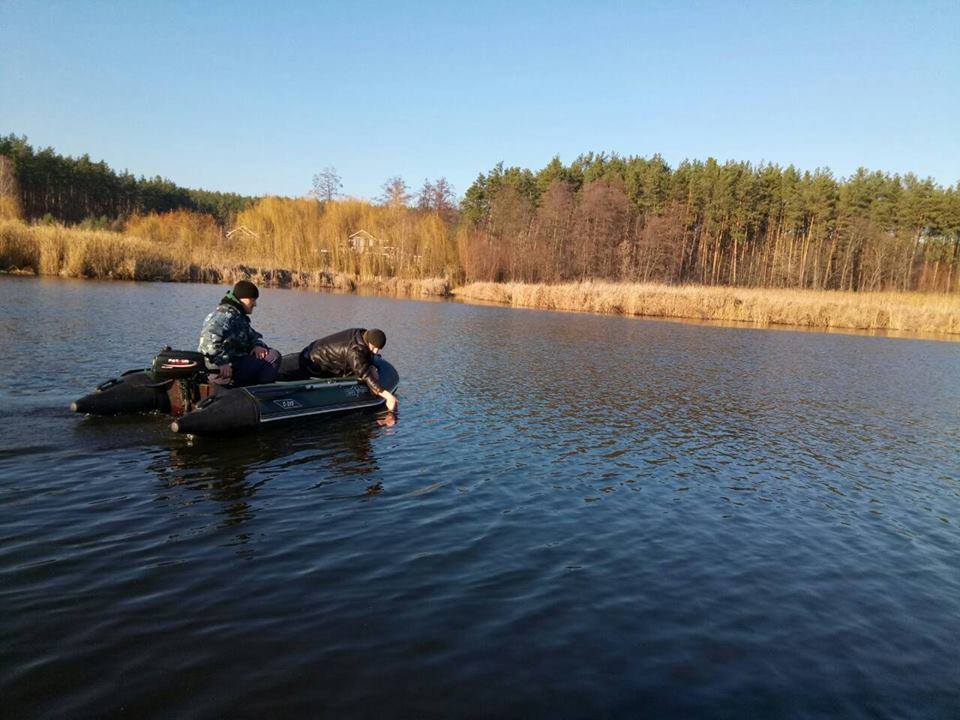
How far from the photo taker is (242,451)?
25.2 feet

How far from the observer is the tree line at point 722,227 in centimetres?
5247

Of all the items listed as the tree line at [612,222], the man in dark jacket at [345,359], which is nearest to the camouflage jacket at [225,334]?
the man in dark jacket at [345,359]

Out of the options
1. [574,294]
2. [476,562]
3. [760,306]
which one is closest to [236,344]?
[476,562]

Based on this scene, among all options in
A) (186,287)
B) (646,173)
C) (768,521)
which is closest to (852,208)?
(646,173)

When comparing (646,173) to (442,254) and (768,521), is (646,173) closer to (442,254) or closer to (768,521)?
(442,254)

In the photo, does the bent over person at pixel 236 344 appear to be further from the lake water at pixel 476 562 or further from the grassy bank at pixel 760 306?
the grassy bank at pixel 760 306

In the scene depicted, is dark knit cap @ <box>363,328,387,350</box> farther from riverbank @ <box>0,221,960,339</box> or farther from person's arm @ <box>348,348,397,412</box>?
riverbank @ <box>0,221,960,339</box>

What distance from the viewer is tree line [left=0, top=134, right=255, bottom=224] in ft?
211

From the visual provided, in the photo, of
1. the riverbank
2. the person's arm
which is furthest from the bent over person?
the riverbank

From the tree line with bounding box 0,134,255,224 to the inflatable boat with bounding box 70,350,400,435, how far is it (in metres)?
60.0

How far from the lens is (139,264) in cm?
3366

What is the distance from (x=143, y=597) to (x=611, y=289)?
33.0m

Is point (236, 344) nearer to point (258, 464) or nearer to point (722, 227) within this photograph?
point (258, 464)

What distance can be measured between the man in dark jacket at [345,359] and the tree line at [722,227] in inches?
1556
